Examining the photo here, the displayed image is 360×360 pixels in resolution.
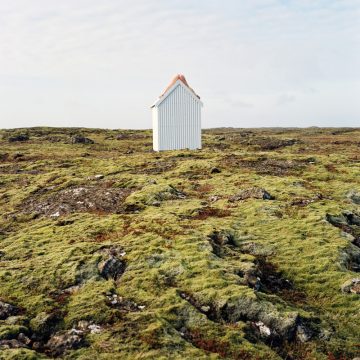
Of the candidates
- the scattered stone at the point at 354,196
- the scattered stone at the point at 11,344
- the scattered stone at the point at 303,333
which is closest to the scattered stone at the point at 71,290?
the scattered stone at the point at 11,344

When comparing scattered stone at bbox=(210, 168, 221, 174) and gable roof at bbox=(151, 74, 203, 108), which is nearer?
scattered stone at bbox=(210, 168, 221, 174)

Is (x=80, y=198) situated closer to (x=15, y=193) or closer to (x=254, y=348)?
(x=15, y=193)

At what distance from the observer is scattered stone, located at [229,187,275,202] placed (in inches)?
1143

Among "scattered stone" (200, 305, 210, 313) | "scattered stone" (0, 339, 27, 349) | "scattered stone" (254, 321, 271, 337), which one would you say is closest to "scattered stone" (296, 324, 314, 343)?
"scattered stone" (254, 321, 271, 337)

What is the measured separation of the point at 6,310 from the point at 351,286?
13.8 m

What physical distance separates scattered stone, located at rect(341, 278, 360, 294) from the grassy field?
67mm

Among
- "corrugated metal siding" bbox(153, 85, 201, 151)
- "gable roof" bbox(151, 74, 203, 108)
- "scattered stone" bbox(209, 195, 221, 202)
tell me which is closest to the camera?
"scattered stone" bbox(209, 195, 221, 202)

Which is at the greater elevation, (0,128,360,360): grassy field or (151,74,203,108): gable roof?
(151,74,203,108): gable roof

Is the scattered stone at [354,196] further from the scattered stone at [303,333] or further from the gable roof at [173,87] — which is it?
the gable roof at [173,87]

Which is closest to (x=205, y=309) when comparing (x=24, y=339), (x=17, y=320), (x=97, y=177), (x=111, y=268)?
(x=111, y=268)

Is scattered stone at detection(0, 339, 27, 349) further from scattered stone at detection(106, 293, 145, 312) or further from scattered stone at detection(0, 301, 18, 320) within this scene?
scattered stone at detection(106, 293, 145, 312)

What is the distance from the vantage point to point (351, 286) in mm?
17719

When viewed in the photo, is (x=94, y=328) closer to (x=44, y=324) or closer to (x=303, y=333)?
(x=44, y=324)

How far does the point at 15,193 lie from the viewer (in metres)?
36.9
